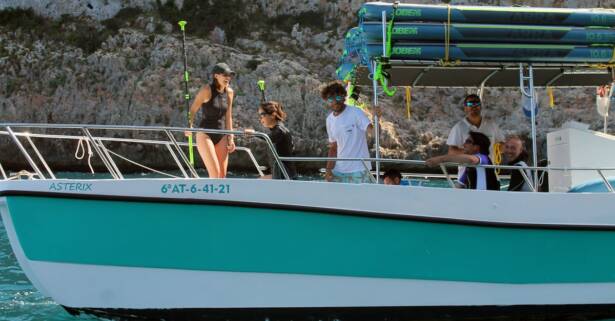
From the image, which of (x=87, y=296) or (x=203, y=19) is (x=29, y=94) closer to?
(x=203, y=19)

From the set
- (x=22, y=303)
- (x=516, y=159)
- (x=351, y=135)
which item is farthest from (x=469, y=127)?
(x=22, y=303)

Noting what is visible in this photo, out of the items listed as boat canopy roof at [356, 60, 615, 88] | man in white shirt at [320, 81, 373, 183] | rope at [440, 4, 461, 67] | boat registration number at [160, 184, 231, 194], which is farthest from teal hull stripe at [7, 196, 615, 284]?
boat canopy roof at [356, 60, 615, 88]

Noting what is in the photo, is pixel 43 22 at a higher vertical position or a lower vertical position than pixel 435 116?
higher

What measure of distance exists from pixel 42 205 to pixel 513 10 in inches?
168

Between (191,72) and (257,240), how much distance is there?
33.1 metres

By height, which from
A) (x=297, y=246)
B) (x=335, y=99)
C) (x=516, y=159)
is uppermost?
(x=335, y=99)

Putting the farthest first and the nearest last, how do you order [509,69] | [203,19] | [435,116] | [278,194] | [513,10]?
[203,19] < [435,116] < [509,69] < [513,10] < [278,194]

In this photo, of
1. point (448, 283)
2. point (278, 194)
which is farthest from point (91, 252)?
point (448, 283)

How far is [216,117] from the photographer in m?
6.95

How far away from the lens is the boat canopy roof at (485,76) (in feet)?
24.3

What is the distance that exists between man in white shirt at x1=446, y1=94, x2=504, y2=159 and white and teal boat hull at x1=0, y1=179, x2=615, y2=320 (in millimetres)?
737

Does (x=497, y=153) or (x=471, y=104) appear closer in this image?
(x=471, y=104)

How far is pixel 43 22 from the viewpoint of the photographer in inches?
1727

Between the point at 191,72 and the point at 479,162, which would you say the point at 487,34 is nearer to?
the point at 479,162
